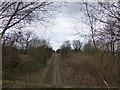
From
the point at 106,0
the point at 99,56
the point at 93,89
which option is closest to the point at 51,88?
the point at 93,89

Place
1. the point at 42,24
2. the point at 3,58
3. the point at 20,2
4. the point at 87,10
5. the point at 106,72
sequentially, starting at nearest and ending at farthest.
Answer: the point at 20,2 → the point at 42,24 → the point at 87,10 → the point at 3,58 → the point at 106,72

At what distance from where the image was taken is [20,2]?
217 centimetres

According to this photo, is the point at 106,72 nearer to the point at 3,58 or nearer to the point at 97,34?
the point at 97,34

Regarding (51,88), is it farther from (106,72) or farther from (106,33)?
(106,33)

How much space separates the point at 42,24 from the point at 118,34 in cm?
103

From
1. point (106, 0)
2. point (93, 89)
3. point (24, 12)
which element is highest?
point (106, 0)

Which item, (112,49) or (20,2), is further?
(112,49)

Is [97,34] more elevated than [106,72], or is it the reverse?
[97,34]

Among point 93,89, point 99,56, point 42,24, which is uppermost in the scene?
point 42,24

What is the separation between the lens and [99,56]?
→ 9.95 ft

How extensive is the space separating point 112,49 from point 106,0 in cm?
78

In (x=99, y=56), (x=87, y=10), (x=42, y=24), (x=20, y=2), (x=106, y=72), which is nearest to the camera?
(x=20, y=2)

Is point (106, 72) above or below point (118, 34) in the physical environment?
below

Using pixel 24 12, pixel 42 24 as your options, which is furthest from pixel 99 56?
pixel 24 12
